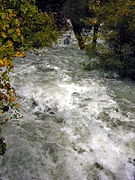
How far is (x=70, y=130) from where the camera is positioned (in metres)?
5.35

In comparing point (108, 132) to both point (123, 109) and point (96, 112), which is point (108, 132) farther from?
point (123, 109)

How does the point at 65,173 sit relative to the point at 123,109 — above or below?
below

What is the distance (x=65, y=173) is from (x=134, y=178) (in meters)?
1.43

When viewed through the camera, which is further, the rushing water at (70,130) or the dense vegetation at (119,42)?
the dense vegetation at (119,42)

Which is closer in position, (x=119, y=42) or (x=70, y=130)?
(x=70, y=130)

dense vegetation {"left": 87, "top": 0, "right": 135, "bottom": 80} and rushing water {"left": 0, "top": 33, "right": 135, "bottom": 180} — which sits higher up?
dense vegetation {"left": 87, "top": 0, "right": 135, "bottom": 80}

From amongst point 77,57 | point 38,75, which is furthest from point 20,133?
point 77,57

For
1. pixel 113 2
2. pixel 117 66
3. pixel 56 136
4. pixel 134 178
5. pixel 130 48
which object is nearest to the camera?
pixel 134 178

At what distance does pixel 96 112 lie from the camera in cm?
612

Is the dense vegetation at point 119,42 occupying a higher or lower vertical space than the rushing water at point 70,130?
higher

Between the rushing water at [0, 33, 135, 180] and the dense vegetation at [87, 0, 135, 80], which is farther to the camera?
the dense vegetation at [87, 0, 135, 80]

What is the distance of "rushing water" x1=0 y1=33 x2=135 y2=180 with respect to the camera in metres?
4.18

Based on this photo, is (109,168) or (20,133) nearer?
(109,168)

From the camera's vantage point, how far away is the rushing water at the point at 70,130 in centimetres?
418
